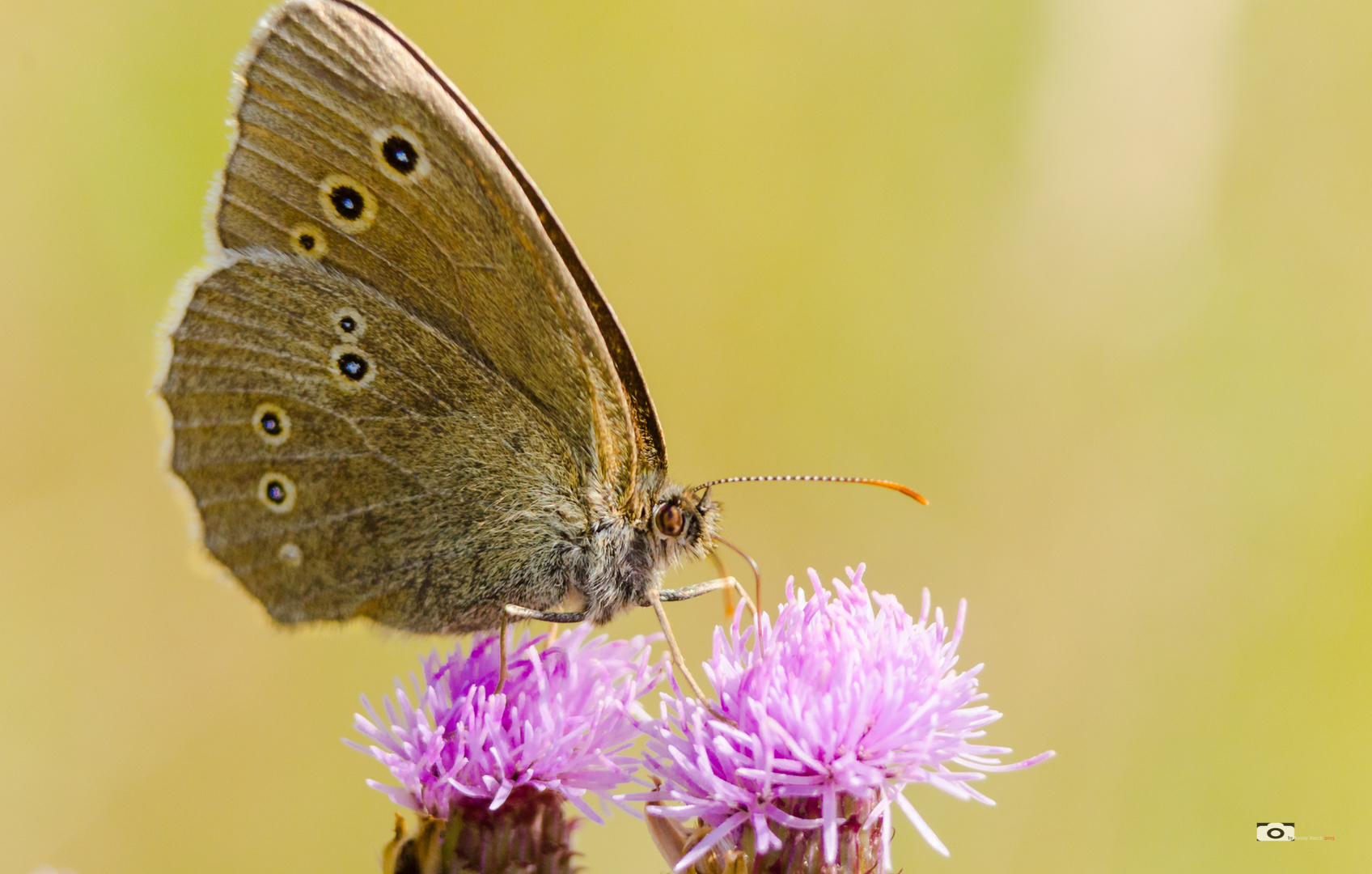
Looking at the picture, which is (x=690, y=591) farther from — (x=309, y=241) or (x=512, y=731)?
(x=309, y=241)

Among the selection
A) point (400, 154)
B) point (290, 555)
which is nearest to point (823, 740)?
point (290, 555)

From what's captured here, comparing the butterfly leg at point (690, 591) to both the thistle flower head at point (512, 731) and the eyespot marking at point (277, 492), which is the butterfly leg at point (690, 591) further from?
the eyespot marking at point (277, 492)

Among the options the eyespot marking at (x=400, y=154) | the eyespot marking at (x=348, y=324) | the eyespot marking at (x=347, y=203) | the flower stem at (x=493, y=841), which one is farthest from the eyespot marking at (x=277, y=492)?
the flower stem at (x=493, y=841)

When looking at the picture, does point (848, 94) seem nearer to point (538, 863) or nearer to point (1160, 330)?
point (1160, 330)

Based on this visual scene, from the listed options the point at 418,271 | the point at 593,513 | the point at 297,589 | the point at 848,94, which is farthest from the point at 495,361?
the point at 848,94

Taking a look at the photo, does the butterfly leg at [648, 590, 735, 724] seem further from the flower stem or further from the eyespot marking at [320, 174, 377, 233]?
the eyespot marking at [320, 174, 377, 233]

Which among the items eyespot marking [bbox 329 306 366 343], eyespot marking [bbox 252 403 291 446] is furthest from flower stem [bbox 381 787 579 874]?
eyespot marking [bbox 329 306 366 343]

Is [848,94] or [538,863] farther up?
[848,94]
